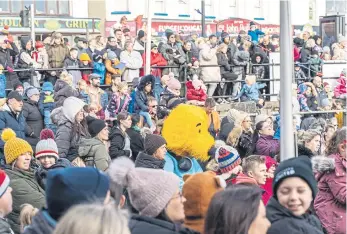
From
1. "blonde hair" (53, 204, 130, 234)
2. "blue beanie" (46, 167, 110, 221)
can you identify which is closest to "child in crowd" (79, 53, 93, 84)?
"blue beanie" (46, 167, 110, 221)

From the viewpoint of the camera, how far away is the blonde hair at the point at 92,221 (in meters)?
3.21

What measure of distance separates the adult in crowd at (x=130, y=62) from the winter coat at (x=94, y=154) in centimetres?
725

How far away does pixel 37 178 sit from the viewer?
735 cm

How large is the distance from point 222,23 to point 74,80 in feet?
45.1

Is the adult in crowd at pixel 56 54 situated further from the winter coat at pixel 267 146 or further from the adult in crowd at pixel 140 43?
the winter coat at pixel 267 146

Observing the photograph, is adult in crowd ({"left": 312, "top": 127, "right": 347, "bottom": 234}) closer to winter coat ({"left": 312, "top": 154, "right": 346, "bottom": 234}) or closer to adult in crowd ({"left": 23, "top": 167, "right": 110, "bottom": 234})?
winter coat ({"left": 312, "top": 154, "right": 346, "bottom": 234})

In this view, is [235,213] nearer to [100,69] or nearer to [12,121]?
[12,121]

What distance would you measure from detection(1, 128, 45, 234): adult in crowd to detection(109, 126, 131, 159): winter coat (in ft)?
9.50

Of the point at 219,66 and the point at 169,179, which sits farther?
the point at 219,66

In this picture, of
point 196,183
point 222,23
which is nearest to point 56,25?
point 222,23

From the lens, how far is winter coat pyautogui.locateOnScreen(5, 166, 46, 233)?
273 inches

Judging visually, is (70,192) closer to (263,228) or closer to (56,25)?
(263,228)

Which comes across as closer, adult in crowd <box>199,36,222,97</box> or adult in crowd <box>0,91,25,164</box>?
adult in crowd <box>0,91,25,164</box>

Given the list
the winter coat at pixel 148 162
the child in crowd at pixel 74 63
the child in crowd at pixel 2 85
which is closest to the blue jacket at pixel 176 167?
the winter coat at pixel 148 162
